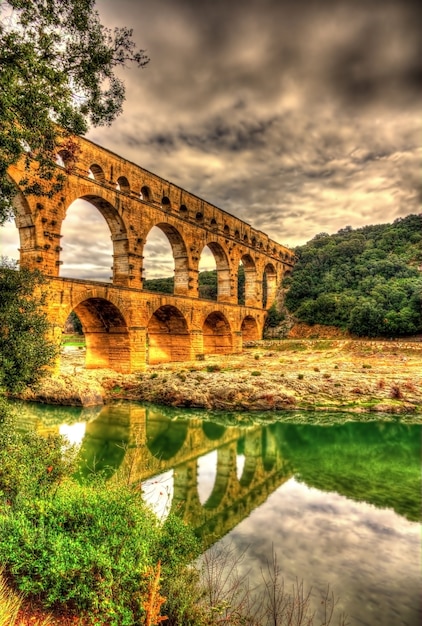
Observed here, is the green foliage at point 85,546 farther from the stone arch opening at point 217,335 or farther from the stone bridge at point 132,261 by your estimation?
the stone arch opening at point 217,335

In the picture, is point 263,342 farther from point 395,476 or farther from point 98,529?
point 98,529

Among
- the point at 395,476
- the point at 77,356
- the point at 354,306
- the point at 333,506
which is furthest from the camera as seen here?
the point at 354,306

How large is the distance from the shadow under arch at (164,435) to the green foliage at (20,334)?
4.37m

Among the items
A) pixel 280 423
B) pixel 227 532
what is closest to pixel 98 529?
pixel 227 532

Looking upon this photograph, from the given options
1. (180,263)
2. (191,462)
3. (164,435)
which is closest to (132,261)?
(180,263)

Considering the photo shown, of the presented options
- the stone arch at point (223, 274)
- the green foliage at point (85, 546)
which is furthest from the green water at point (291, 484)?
the stone arch at point (223, 274)

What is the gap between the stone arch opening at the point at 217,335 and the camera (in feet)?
112

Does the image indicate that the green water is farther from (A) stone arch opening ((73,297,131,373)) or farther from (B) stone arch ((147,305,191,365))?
(B) stone arch ((147,305,191,365))

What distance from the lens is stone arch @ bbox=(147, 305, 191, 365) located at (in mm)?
28047

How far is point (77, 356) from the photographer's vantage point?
30750mm

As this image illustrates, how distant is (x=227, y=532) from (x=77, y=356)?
2633 cm

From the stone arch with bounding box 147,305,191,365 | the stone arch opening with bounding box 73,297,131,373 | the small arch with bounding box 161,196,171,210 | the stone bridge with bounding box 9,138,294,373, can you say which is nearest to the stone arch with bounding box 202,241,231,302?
the stone bridge with bounding box 9,138,294,373

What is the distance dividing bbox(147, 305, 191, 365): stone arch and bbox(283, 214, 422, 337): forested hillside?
53.3 ft

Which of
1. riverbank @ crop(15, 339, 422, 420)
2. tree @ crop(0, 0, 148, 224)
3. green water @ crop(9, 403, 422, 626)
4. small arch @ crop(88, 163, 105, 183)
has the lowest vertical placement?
green water @ crop(9, 403, 422, 626)
